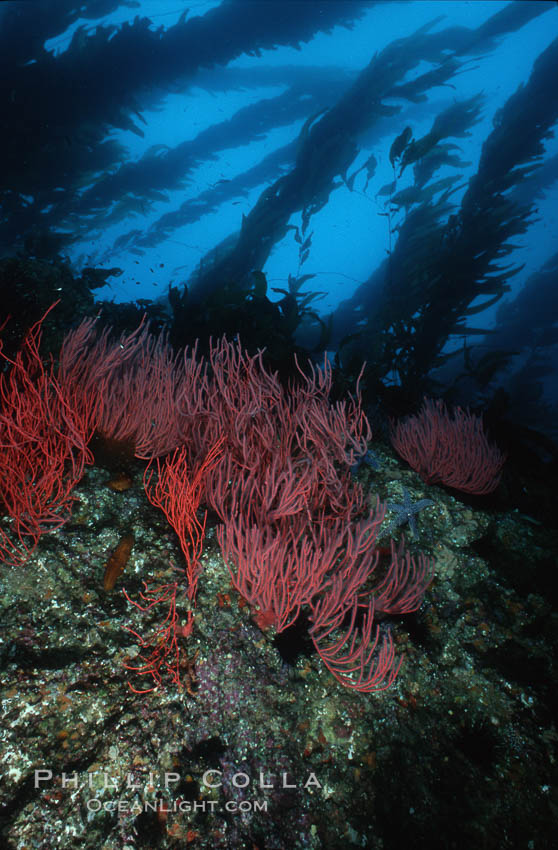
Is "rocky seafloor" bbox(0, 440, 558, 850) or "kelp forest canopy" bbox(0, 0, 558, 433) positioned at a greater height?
"kelp forest canopy" bbox(0, 0, 558, 433)

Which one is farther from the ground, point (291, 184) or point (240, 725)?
point (291, 184)

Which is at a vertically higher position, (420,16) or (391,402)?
(420,16)

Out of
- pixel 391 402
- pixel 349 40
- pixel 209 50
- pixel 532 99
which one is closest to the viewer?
pixel 391 402

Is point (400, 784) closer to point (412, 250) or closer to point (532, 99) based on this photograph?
point (412, 250)

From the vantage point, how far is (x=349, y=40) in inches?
922

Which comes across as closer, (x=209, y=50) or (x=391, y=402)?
(x=391, y=402)

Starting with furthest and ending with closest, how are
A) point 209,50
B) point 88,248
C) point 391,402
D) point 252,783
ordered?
point 88,248 < point 209,50 < point 391,402 < point 252,783

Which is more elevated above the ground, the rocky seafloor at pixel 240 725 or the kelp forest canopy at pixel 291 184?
the kelp forest canopy at pixel 291 184

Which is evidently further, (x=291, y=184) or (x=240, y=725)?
(x=291, y=184)

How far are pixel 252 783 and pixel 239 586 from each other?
2.94 feet

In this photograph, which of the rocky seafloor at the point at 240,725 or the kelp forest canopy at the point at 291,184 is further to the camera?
the kelp forest canopy at the point at 291,184

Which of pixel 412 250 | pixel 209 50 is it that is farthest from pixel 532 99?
pixel 209 50

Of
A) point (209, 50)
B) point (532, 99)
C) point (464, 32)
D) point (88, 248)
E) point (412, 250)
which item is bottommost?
point (88, 248)

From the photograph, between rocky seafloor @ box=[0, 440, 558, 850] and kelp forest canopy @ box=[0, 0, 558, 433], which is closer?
rocky seafloor @ box=[0, 440, 558, 850]
